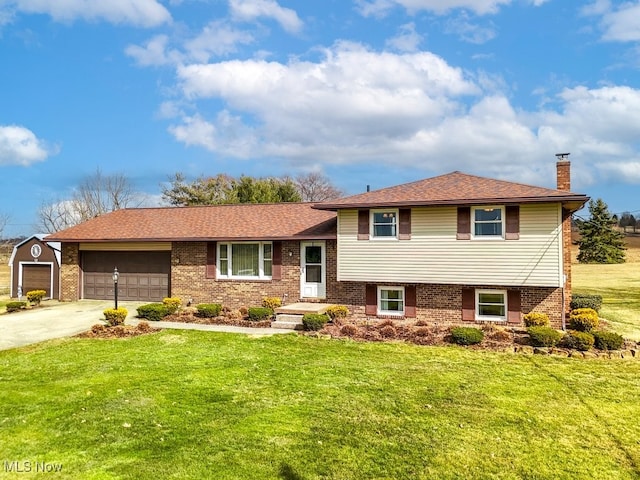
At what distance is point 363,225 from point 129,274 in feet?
36.2

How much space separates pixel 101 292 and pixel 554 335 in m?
17.9

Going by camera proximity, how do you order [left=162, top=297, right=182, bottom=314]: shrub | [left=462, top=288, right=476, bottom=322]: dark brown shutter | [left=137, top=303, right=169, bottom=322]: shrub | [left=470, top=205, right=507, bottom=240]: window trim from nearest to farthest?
[left=470, top=205, right=507, bottom=240]: window trim < [left=462, top=288, right=476, bottom=322]: dark brown shutter < [left=137, top=303, right=169, bottom=322]: shrub < [left=162, top=297, right=182, bottom=314]: shrub

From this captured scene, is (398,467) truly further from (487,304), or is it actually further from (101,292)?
(101,292)

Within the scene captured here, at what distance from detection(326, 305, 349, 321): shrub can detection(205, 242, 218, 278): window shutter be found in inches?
233

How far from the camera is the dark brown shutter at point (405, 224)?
14.1 meters

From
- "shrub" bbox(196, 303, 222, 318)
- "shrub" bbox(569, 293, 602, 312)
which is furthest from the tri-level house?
"shrub" bbox(196, 303, 222, 318)

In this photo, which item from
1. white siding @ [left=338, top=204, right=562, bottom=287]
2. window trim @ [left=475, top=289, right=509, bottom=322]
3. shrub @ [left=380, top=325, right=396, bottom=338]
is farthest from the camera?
window trim @ [left=475, top=289, right=509, bottom=322]

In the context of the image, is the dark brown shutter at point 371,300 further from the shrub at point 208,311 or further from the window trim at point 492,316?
the shrub at point 208,311

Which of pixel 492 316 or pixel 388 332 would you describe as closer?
pixel 388 332

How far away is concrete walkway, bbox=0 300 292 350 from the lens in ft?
41.0

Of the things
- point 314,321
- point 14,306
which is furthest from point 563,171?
point 14,306

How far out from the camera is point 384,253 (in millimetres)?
14273

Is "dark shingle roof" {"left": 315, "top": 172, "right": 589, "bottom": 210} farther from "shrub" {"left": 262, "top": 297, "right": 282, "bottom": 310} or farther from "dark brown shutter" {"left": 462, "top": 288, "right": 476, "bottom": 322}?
"shrub" {"left": 262, "top": 297, "right": 282, "bottom": 310}

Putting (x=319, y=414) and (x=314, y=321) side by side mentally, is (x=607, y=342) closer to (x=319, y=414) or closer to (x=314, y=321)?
(x=314, y=321)
